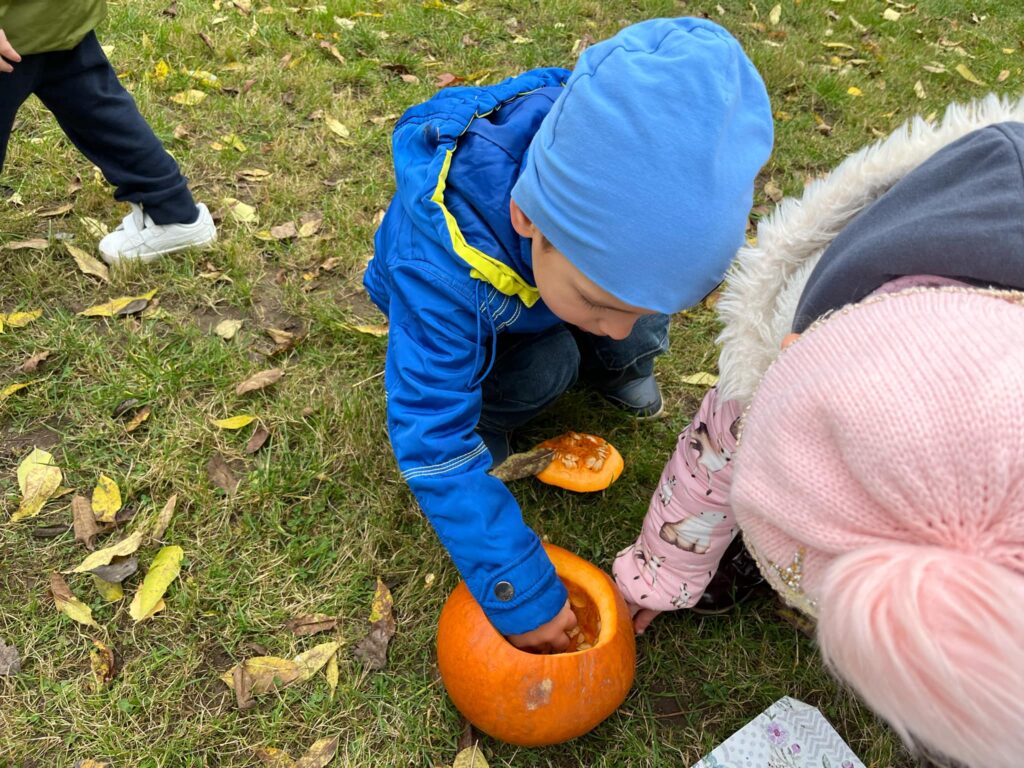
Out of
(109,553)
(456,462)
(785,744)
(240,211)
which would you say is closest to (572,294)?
(456,462)

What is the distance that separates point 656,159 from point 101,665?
1.52 meters

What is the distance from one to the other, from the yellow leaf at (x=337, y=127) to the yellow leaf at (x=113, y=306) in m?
1.05

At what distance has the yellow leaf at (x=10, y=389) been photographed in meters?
1.95

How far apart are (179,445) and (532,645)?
110 cm

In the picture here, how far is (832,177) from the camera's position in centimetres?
113

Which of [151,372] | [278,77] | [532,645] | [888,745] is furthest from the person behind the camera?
[278,77]

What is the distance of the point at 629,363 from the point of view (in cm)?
200

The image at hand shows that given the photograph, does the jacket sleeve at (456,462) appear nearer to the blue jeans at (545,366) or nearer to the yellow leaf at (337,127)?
the blue jeans at (545,366)

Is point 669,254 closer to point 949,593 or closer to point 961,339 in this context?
point 961,339

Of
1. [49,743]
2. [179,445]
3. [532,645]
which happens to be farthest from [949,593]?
[179,445]

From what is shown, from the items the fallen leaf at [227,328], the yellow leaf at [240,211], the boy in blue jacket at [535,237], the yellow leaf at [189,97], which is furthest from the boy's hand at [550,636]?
the yellow leaf at [189,97]

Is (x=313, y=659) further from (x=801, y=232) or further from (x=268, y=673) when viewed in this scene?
(x=801, y=232)

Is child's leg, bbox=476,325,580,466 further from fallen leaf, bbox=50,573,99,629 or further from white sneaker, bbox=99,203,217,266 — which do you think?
white sneaker, bbox=99,203,217,266

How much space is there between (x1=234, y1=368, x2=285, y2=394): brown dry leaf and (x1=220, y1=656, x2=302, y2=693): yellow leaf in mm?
765
